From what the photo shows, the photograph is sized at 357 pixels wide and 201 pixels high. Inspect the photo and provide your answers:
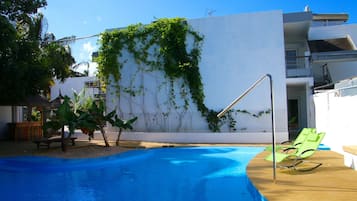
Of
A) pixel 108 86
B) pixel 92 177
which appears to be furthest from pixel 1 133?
pixel 92 177

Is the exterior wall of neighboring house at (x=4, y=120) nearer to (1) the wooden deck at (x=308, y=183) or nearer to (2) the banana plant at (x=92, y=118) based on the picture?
(2) the banana plant at (x=92, y=118)

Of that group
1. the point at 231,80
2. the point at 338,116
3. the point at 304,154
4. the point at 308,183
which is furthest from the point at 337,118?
the point at 231,80

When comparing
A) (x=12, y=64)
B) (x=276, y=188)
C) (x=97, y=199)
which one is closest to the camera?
(x=276, y=188)

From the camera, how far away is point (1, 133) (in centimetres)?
2108

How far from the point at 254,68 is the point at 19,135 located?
15621mm

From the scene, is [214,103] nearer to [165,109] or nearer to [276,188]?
[165,109]

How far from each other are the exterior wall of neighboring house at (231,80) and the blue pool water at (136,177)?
13.3 ft

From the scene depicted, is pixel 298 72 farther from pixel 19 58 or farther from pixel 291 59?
pixel 19 58

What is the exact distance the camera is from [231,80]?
20.3m

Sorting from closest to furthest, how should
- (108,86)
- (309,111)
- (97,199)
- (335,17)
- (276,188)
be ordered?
(276,188) < (97,199) < (309,111) < (108,86) < (335,17)

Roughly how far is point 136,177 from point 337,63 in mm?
18610

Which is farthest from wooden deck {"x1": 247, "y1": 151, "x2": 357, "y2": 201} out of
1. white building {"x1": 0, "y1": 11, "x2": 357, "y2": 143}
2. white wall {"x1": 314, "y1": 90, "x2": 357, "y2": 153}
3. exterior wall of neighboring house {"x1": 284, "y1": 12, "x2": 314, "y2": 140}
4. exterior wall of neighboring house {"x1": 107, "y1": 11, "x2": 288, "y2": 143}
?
exterior wall of neighboring house {"x1": 284, "y1": 12, "x2": 314, "y2": 140}

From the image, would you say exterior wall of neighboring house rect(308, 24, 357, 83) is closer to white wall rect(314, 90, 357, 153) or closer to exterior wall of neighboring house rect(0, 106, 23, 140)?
white wall rect(314, 90, 357, 153)

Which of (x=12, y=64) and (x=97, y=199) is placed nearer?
(x=97, y=199)
